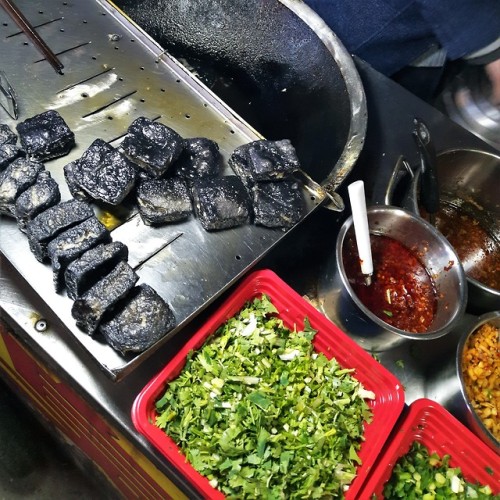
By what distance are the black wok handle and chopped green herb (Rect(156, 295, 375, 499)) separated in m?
0.81

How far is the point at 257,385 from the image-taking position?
1.82 metres

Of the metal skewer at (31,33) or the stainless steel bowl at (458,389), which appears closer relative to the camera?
the stainless steel bowl at (458,389)

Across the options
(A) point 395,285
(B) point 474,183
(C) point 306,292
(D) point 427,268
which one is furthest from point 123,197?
(B) point 474,183

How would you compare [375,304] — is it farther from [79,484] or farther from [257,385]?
[79,484]

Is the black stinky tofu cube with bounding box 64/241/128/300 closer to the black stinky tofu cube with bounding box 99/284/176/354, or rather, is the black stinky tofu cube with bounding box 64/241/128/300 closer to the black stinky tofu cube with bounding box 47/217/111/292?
the black stinky tofu cube with bounding box 47/217/111/292

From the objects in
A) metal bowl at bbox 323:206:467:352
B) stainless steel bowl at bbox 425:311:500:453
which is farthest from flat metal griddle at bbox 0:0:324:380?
stainless steel bowl at bbox 425:311:500:453

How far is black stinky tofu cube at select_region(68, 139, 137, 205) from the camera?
194 cm

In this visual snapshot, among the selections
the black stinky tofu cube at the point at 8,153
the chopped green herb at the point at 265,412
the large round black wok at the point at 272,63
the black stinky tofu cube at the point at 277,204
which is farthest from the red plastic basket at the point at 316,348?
the black stinky tofu cube at the point at 8,153

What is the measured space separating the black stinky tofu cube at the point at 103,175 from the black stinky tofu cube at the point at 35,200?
9 centimetres

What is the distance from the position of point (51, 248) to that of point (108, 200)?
28 centimetres

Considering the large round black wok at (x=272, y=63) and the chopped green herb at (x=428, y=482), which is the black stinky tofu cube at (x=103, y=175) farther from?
the chopped green herb at (x=428, y=482)

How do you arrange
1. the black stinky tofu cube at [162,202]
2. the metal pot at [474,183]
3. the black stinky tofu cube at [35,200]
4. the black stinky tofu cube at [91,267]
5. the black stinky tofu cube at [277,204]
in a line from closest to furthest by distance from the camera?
the black stinky tofu cube at [91,267] < the black stinky tofu cube at [35,200] < the black stinky tofu cube at [162,202] < the black stinky tofu cube at [277,204] < the metal pot at [474,183]

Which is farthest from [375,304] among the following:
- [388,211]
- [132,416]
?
[132,416]

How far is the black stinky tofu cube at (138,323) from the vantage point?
1.71 metres
